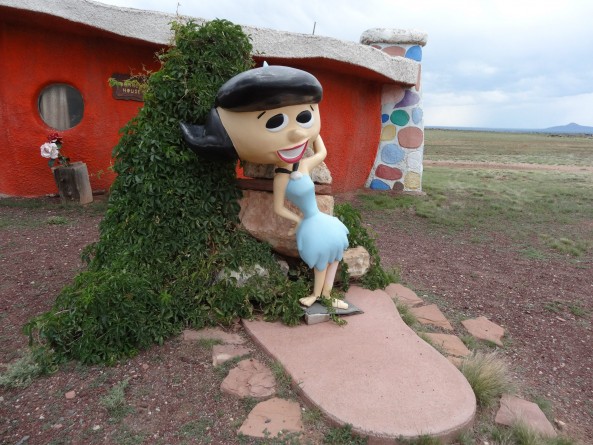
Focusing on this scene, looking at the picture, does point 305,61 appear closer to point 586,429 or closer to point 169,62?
point 169,62

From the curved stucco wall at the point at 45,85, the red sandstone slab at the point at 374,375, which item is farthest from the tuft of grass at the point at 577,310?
the curved stucco wall at the point at 45,85

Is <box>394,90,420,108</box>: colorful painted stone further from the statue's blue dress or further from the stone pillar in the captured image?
the statue's blue dress

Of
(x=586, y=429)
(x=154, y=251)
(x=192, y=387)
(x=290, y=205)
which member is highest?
(x=290, y=205)

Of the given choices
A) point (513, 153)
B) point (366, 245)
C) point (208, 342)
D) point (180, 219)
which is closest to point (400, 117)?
point (366, 245)

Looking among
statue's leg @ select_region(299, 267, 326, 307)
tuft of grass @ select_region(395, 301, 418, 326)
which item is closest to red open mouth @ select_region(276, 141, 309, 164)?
statue's leg @ select_region(299, 267, 326, 307)

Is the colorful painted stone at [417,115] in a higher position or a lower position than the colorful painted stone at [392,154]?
higher

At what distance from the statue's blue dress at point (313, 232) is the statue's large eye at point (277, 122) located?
0.39 meters

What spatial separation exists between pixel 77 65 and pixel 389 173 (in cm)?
580

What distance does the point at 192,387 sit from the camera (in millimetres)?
2484

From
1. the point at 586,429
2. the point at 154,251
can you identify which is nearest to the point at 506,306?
the point at 586,429

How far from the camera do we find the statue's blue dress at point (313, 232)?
9.94 ft

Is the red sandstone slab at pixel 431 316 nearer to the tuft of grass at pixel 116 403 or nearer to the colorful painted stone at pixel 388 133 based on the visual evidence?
the tuft of grass at pixel 116 403

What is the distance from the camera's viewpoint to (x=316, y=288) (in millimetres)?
3232

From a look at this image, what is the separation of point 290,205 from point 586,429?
2396 mm
